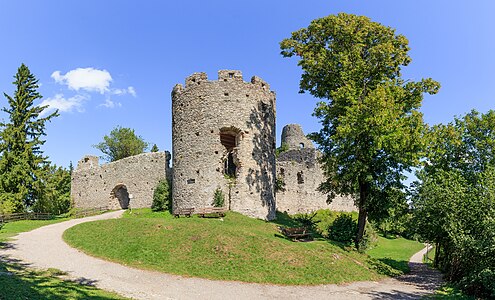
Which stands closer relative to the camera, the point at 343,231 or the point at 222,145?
the point at 343,231

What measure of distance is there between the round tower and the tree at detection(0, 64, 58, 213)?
2991 cm

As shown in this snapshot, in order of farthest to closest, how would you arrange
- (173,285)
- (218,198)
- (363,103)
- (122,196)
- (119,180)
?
(122,196)
(119,180)
(218,198)
(363,103)
(173,285)

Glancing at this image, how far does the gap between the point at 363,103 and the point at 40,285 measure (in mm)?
17081

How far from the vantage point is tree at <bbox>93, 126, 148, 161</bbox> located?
54438mm

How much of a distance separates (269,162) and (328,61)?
350 inches

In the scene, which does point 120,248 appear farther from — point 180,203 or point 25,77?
point 25,77

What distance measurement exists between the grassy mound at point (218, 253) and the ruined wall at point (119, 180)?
40.7 ft

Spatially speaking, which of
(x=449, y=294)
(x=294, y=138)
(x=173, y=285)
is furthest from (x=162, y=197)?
(x=294, y=138)

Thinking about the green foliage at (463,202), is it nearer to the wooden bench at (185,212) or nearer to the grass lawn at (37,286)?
the grass lawn at (37,286)

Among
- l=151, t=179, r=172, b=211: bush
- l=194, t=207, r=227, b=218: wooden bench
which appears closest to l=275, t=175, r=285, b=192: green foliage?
l=151, t=179, r=172, b=211: bush

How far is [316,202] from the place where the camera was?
3700cm

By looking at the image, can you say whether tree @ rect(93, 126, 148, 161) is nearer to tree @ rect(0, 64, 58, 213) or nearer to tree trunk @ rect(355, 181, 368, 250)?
tree @ rect(0, 64, 58, 213)

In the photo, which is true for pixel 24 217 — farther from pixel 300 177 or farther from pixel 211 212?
pixel 300 177

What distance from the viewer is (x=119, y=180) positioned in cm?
3469
